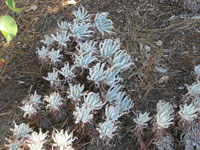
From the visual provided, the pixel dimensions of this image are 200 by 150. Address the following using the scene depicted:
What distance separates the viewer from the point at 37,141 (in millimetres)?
1348

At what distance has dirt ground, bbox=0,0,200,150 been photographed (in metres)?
1.76

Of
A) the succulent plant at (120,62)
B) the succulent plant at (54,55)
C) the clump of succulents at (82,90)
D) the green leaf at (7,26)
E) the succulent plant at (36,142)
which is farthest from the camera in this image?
the succulent plant at (54,55)

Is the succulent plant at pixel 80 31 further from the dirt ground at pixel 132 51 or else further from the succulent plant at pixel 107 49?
the dirt ground at pixel 132 51

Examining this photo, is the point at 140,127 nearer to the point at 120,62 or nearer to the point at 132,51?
the point at 120,62

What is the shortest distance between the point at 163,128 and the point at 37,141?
647 mm

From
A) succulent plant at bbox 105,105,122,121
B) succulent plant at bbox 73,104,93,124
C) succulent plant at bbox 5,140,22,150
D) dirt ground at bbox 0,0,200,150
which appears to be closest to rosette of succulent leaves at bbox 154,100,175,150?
dirt ground at bbox 0,0,200,150

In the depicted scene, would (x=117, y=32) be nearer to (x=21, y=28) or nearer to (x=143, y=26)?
(x=143, y=26)

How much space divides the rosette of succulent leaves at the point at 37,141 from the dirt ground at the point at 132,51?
0.66 ft

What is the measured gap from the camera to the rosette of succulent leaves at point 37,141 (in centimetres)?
133

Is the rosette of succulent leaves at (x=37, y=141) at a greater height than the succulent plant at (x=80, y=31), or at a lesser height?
lesser

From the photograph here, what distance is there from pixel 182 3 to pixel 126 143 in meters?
1.30

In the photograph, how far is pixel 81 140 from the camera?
5.14ft

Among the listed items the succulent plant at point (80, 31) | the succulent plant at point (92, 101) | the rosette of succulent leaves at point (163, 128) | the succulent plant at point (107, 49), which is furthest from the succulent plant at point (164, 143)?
the succulent plant at point (80, 31)

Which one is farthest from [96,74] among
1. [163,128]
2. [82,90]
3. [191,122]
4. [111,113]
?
[191,122]
